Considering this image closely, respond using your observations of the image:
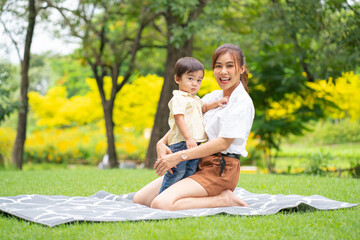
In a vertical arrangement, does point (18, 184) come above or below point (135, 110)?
below

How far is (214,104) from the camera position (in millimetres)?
3320

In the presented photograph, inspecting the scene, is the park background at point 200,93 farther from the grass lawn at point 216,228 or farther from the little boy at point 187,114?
the little boy at point 187,114

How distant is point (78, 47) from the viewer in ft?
35.2

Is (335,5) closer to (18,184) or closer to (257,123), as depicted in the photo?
(257,123)

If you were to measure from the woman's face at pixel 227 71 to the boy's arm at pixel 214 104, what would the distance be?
0.12 metres

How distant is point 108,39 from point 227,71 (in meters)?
7.66

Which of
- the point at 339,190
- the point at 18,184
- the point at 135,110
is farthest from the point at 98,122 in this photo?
the point at 339,190

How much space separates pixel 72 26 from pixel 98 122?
10576mm

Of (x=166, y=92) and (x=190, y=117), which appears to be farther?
(x=166, y=92)

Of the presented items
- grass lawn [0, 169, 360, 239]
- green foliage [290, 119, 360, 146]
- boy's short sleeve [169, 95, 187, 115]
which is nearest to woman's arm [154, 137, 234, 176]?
boy's short sleeve [169, 95, 187, 115]

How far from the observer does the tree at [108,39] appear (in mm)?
9445

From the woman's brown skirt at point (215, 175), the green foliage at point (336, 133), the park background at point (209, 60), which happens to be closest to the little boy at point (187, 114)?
the woman's brown skirt at point (215, 175)

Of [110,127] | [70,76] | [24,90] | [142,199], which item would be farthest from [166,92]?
[70,76]

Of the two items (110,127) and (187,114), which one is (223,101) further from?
(110,127)
